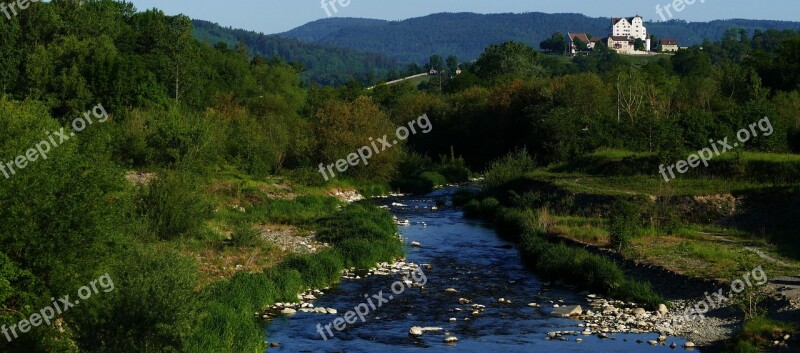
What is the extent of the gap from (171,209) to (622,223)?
17.9 metres

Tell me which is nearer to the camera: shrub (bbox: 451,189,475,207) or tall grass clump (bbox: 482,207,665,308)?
tall grass clump (bbox: 482,207,665,308)

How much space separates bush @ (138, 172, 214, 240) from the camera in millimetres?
Result: 34688

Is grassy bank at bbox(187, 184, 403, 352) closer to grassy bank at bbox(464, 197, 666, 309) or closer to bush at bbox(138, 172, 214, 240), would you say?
bush at bbox(138, 172, 214, 240)

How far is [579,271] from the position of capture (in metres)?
32.0

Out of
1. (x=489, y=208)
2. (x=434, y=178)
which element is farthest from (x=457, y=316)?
(x=434, y=178)

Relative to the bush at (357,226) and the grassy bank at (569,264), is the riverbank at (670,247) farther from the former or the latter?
the bush at (357,226)

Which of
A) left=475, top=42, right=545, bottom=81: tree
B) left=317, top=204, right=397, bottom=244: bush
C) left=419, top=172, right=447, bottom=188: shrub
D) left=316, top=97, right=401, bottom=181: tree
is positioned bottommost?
left=419, top=172, right=447, bottom=188: shrub

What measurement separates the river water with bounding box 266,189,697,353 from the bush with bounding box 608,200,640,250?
149 inches

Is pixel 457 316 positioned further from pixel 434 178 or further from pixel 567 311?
pixel 434 178

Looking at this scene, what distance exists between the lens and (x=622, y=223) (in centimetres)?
3600

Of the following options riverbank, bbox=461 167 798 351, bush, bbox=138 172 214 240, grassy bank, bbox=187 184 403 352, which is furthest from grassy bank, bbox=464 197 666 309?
bush, bbox=138 172 214 240

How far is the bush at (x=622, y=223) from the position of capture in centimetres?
3491

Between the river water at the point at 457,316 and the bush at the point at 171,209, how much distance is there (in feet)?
23.6

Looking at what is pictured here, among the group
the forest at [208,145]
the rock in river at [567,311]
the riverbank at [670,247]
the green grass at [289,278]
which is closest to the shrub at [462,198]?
the riverbank at [670,247]
